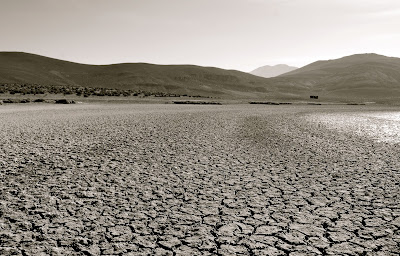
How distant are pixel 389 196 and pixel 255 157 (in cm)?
383

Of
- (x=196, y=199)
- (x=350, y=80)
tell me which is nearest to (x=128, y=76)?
(x=350, y=80)

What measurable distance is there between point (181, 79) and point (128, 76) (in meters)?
16.6

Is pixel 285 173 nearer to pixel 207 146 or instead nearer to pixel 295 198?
pixel 295 198

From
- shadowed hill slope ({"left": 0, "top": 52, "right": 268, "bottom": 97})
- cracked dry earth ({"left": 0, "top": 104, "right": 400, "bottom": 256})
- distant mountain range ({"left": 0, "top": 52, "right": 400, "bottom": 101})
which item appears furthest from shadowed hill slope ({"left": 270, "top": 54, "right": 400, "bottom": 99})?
cracked dry earth ({"left": 0, "top": 104, "right": 400, "bottom": 256})

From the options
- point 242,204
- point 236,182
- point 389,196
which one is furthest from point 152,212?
point 389,196

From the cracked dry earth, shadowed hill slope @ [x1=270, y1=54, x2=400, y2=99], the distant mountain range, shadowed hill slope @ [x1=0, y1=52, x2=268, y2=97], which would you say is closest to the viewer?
the cracked dry earth

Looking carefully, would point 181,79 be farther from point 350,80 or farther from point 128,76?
point 350,80

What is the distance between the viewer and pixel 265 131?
1523cm

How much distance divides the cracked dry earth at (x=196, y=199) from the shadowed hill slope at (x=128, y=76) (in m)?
77.9

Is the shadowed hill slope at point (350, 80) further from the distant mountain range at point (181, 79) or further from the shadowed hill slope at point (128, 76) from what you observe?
the shadowed hill slope at point (128, 76)

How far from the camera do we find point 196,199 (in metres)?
5.88

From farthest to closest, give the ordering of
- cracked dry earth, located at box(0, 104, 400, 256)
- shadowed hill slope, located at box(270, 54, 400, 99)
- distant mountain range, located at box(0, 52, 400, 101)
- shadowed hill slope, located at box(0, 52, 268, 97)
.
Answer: shadowed hill slope, located at box(270, 54, 400, 99) < shadowed hill slope, located at box(0, 52, 268, 97) < distant mountain range, located at box(0, 52, 400, 101) < cracked dry earth, located at box(0, 104, 400, 256)

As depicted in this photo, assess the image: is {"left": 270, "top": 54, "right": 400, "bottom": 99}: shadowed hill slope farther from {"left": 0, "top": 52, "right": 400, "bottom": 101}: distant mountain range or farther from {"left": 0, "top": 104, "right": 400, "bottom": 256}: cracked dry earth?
{"left": 0, "top": 104, "right": 400, "bottom": 256}: cracked dry earth

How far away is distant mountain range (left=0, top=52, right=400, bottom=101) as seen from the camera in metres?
91.1
